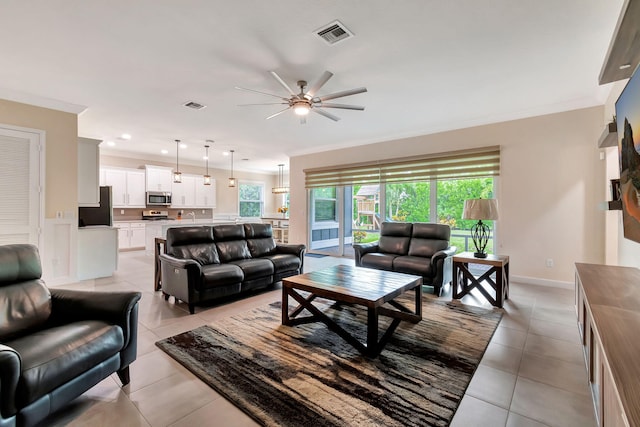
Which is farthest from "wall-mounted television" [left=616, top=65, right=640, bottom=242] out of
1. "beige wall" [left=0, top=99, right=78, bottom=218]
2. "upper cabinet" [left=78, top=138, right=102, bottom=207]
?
"upper cabinet" [left=78, top=138, right=102, bottom=207]

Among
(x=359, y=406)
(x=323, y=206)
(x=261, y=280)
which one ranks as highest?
(x=323, y=206)

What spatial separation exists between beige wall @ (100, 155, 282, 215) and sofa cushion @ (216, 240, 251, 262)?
553cm

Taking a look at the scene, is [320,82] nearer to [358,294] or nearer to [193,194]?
[358,294]

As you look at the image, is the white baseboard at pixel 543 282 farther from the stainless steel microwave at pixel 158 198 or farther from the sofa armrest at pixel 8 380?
the stainless steel microwave at pixel 158 198

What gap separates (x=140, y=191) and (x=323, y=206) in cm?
511

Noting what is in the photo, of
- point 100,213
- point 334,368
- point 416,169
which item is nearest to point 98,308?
point 334,368

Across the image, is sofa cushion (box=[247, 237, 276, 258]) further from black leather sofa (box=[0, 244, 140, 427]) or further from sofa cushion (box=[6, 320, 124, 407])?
sofa cushion (box=[6, 320, 124, 407])

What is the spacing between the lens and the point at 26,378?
1.38 meters

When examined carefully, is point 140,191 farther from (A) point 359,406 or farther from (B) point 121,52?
(A) point 359,406

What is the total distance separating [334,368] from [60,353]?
1.67m

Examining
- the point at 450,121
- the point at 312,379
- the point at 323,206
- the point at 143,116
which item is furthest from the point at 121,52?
the point at 323,206

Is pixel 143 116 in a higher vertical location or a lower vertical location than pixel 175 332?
higher

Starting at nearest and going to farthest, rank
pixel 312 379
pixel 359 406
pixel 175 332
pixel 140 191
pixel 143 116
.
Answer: pixel 359 406
pixel 312 379
pixel 175 332
pixel 143 116
pixel 140 191

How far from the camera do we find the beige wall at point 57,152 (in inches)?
161
